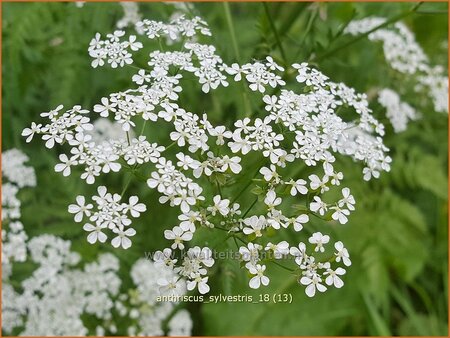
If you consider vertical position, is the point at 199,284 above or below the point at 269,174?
below

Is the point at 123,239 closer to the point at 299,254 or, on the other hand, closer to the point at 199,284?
the point at 199,284

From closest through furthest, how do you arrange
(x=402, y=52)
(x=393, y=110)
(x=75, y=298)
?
(x=75, y=298), (x=393, y=110), (x=402, y=52)

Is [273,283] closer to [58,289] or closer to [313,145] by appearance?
[58,289]

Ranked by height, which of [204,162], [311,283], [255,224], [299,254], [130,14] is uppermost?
[130,14]

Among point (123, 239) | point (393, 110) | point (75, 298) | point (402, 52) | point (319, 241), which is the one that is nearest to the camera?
point (123, 239)

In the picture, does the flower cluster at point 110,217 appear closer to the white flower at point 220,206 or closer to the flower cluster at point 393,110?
the white flower at point 220,206

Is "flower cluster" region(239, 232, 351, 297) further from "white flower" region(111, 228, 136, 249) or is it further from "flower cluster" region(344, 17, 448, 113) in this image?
"flower cluster" region(344, 17, 448, 113)

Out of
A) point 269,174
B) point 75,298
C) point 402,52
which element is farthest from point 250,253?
point 402,52
